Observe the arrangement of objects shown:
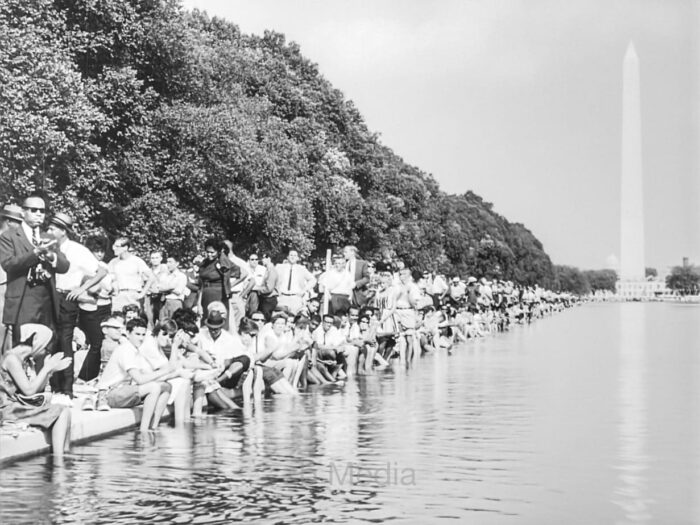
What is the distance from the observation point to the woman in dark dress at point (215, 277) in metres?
26.0

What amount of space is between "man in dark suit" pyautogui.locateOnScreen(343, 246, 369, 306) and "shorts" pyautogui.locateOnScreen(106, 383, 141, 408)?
13.2 meters

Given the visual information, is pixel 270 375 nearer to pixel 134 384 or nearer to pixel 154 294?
pixel 134 384

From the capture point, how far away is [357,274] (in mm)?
30656

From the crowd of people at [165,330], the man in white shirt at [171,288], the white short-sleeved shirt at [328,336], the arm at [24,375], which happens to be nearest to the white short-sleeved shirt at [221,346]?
the crowd of people at [165,330]

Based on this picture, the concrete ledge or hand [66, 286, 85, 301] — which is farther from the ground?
hand [66, 286, 85, 301]

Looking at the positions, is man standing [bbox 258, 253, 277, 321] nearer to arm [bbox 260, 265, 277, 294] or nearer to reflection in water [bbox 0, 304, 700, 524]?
arm [bbox 260, 265, 277, 294]

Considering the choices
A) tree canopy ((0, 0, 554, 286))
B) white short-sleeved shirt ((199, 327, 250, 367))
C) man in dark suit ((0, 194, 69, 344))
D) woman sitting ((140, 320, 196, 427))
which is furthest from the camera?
tree canopy ((0, 0, 554, 286))

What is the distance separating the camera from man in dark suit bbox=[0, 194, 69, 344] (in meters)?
15.6

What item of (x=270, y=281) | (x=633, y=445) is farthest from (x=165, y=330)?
(x=270, y=281)

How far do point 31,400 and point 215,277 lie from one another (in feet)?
39.5

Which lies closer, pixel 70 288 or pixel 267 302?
pixel 70 288

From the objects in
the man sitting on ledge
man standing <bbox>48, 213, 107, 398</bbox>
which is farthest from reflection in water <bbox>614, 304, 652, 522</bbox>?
man standing <bbox>48, 213, 107, 398</bbox>

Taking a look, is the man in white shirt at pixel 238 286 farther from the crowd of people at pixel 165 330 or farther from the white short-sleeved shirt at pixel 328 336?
the white short-sleeved shirt at pixel 328 336

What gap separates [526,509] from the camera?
37.5ft
